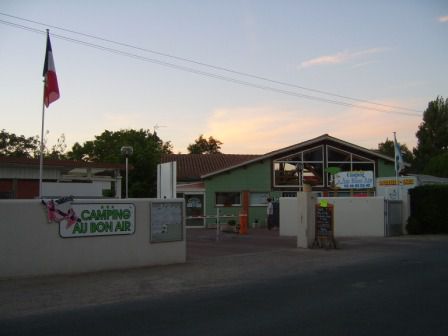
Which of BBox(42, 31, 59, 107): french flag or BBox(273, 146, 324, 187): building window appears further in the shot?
BBox(273, 146, 324, 187): building window

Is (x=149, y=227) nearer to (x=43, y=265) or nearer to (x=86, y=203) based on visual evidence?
(x=86, y=203)

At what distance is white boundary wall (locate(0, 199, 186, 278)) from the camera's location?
1178 centimetres

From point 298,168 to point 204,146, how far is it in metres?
48.4

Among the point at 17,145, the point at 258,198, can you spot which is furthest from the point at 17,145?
the point at 258,198

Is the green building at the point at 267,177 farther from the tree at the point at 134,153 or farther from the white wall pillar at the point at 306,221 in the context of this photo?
the white wall pillar at the point at 306,221

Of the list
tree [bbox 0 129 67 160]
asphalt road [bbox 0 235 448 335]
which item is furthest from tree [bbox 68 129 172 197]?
asphalt road [bbox 0 235 448 335]

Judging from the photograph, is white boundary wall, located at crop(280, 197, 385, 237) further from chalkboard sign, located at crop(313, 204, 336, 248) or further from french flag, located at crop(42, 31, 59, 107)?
french flag, located at crop(42, 31, 59, 107)

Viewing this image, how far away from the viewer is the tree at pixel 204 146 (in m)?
82.6

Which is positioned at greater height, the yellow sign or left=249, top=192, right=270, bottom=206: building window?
the yellow sign

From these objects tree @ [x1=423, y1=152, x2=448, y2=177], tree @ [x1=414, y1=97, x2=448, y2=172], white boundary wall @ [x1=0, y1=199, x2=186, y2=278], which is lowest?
white boundary wall @ [x1=0, y1=199, x2=186, y2=278]

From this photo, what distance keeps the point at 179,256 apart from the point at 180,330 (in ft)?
25.1

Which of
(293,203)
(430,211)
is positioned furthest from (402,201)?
(293,203)

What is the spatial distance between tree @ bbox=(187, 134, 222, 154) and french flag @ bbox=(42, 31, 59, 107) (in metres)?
67.9

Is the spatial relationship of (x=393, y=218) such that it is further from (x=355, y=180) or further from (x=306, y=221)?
(x=306, y=221)
